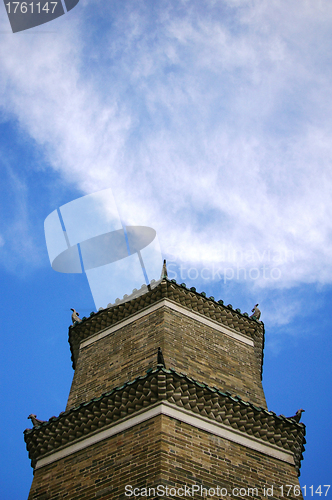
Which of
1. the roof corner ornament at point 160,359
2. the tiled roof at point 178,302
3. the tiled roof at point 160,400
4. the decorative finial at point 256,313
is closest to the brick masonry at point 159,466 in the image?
the tiled roof at point 160,400

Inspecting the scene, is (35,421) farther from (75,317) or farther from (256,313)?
(256,313)

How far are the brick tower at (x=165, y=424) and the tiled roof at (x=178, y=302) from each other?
113 mm

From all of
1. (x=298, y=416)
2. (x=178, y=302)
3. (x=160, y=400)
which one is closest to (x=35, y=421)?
(x=160, y=400)

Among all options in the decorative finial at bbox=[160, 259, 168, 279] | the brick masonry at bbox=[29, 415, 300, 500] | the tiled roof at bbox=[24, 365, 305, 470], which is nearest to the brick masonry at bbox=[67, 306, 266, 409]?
the tiled roof at bbox=[24, 365, 305, 470]

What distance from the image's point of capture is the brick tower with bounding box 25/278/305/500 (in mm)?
11203

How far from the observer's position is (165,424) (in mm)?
11742

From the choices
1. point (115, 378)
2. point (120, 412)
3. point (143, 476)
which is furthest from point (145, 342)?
point (143, 476)

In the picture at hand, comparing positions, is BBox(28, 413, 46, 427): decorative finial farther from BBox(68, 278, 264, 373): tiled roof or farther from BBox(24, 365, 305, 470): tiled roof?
BBox(68, 278, 264, 373): tiled roof

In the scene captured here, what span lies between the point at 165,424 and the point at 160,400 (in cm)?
65

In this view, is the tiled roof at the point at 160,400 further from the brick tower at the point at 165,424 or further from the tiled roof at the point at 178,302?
the tiled roof at the point at 178,302

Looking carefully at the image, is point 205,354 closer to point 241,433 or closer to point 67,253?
point 241,433

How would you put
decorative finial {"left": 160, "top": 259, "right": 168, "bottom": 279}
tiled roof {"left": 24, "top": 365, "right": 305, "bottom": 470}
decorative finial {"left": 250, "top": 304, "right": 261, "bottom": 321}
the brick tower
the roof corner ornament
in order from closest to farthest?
1. the brick tower
2. tiled roof {"left": 24, "top": 365, "right": 305, "bottom": 470}
3. the roof corner ornament
4. decorative finial {"left": 160, "top": 259, "right": 168, "bottom": 279}
5. decorative finial {"left": 250, "top": 304, "right": 261, "bottom": 321}

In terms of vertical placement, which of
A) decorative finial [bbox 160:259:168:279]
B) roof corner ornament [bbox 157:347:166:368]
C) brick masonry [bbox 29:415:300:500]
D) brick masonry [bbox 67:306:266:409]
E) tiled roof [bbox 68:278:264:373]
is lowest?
brick masonry [bbox 29:415:300:500]

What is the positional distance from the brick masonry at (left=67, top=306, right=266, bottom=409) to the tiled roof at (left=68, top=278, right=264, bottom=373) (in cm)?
56
